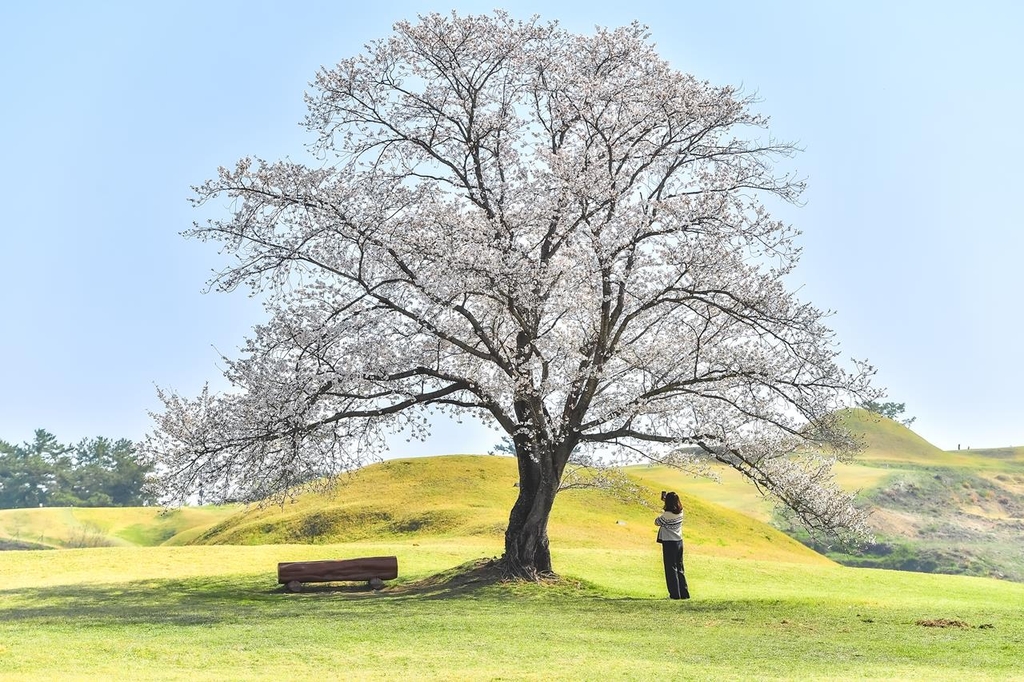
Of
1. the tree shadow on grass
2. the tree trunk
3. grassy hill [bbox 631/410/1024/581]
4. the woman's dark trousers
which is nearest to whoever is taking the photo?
the tree shadow on grass

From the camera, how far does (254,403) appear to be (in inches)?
949

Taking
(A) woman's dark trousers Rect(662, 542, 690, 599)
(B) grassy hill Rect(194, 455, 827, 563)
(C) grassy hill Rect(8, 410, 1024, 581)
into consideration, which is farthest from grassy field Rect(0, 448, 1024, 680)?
(C) grassy hill Rect(8, 410, 1024, 581)

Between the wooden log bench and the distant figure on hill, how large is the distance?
738cm

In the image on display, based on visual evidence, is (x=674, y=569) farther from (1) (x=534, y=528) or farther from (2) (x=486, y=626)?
(2) (x=486, y=626)

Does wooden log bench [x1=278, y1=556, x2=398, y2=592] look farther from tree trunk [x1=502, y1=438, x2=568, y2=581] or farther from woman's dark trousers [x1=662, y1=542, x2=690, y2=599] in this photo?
Answer: woman's dark trousers [x1=662, y1=542, x2=690, y2=599]

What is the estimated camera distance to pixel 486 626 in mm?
18812

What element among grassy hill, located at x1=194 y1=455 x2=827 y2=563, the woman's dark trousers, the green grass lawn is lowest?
the green grass lawn

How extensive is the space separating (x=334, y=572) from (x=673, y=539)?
913cm

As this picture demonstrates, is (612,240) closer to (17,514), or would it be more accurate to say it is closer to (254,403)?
(254,403)

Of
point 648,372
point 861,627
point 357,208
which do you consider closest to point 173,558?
point 357,208

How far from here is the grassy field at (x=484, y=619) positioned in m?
14.5

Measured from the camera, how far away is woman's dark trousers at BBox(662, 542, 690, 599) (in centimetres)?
2306

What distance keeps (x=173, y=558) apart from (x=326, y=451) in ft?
35.0

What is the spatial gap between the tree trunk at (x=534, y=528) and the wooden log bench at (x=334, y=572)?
3100 millimetres
